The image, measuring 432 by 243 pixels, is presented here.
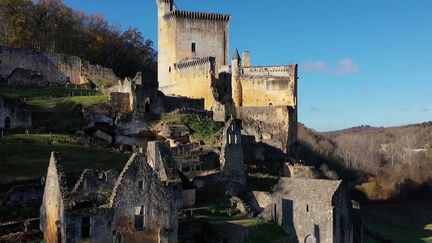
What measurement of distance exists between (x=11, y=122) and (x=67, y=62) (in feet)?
63.2

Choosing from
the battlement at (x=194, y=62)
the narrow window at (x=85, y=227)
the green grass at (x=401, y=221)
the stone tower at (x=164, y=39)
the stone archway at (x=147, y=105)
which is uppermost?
the stone tower at (x=164, y=39)

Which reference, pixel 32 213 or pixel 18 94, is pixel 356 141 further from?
pixel 32 213

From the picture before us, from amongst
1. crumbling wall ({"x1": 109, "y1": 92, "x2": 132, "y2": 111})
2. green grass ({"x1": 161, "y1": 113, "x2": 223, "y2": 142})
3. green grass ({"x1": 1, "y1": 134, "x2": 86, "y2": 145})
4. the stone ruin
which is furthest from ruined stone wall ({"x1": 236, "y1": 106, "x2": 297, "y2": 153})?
the stone ruin

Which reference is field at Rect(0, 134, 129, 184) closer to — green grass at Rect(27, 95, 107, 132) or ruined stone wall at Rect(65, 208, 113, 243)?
green grass at Rect(27, 95, 107, 132)

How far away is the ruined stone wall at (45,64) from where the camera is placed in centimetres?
5709

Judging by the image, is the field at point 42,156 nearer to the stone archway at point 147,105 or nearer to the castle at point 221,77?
the stone archway at point 147,105

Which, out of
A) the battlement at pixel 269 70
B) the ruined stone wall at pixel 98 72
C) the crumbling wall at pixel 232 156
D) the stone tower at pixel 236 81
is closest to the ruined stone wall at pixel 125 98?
the crumbling wall at pixel 232 156

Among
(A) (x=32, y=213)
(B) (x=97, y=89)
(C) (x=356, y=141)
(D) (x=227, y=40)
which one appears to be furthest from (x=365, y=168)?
(A) (x=32, y=213)

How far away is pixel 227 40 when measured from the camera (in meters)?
61.8

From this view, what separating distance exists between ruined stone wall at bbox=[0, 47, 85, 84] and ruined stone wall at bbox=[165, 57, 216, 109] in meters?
10.1

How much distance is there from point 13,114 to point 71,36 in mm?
29074

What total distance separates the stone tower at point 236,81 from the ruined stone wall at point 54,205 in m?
33.5

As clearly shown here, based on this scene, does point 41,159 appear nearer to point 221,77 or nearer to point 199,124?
point 199,124

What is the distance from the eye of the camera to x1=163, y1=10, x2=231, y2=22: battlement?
195ft
